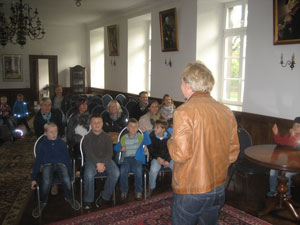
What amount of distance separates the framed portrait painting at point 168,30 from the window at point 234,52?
1.22 m

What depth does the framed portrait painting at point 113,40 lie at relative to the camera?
1002cm

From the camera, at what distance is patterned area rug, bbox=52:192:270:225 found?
10.8ft

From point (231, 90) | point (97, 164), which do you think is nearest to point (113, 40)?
point (231, 90)

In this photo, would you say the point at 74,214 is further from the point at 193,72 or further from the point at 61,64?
the point at 61,64

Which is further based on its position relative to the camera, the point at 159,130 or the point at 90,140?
the point at 159,130

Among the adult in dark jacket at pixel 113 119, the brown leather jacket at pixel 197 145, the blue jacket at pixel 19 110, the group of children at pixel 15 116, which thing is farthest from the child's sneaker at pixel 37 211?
the blue jacket at pixel 19 110

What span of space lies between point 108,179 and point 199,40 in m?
3.96

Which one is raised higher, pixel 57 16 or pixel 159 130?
pixel 57 16

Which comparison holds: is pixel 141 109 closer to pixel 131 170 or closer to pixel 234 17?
pixel 131 170

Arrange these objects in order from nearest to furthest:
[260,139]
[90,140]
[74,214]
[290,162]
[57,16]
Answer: [290,162]
[74,214]
[90,140]
[260,139]
[57,16]

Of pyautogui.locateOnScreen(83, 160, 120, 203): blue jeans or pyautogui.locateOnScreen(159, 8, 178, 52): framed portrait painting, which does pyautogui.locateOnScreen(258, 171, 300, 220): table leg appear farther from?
pyautogui.locateOnScreen(159, 8, 178, 52): framed portrait painting

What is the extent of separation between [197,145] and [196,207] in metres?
A: 0.37

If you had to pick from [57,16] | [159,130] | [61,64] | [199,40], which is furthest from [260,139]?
[61,64]

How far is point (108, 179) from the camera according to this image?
364 centimetres
